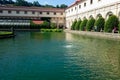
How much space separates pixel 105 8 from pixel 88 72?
31.5 m

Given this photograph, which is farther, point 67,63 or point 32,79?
point 67,63

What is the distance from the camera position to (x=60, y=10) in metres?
79.1

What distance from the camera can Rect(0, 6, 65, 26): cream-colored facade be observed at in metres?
74.6

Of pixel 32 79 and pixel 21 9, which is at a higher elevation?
pixel 21 9

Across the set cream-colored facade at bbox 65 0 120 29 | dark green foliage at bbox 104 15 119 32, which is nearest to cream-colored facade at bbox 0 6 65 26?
cream-colored facade at bbox 65 0 120 29

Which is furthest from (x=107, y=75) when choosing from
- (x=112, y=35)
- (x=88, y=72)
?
(x=112, y=35)

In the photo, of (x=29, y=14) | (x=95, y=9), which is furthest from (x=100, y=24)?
(x=29, y=14)

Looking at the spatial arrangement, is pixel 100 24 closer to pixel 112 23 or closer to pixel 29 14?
pixel 112 23

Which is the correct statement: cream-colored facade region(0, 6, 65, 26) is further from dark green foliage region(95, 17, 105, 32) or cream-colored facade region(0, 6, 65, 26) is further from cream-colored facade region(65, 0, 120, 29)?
dark green foliage region(95, 17, 105, 32)

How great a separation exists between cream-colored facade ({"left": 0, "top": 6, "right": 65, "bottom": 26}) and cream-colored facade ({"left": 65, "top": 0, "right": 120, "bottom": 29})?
11.7 m

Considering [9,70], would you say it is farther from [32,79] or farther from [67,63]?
[67,63]

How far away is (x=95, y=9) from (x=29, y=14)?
3511cm

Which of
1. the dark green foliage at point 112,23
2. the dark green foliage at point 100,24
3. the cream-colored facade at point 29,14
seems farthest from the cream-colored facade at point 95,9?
the cream-colored facade at point 29,14

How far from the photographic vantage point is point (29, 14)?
76.6m
